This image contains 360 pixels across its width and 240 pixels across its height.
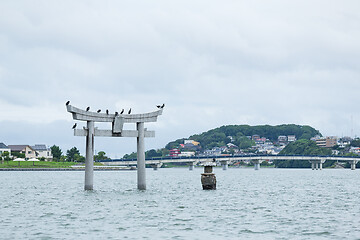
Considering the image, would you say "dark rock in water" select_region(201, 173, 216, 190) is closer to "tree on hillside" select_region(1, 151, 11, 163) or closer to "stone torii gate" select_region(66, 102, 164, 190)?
"stone torii gate" select_region(66, 102, 164, 190)

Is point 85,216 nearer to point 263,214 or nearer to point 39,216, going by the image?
point 39,216

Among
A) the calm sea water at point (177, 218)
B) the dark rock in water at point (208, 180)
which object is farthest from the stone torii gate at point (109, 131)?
the dark rock in water at point (208, 180)

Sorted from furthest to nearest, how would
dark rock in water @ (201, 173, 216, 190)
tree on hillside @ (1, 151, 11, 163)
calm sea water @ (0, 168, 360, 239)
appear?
tree on hillside @ (1, 151, 11, 163), dark rock in water @ (201, 173, 216, 190), calm sea water @ (0, 168, 360, 239)

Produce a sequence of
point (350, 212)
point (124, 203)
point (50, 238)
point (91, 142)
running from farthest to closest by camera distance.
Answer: point (91, 142) → point (124, 203) → point (350, 212) → point (50, 238)

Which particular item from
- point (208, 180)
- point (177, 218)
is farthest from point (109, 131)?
point (177, 218)

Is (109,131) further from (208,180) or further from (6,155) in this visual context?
(6,155)

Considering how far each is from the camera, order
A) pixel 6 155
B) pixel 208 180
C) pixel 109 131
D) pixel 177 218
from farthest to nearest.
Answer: pixel 6 155 < pixel 208 180 < pixel 109 131 < pixel 177 218

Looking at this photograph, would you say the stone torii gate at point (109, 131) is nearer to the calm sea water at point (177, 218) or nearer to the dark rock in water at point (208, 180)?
the calm sea water at point (177, 218)

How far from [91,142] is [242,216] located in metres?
17.3

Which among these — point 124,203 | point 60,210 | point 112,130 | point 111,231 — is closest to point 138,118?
point 112,130

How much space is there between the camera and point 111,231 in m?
29.0

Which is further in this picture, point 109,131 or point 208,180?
point 208,180

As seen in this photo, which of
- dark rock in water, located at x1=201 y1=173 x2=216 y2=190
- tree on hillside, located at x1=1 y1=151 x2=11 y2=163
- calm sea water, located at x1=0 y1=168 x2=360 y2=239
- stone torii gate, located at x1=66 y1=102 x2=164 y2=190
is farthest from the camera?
tree on hillside, located at x1=1 y1=151 x2=11 y2=163

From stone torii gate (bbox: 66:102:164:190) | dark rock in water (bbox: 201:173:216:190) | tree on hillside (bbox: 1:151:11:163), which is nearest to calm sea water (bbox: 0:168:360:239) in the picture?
stone torii gate (bbox: 66:102:164:190)
